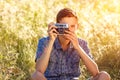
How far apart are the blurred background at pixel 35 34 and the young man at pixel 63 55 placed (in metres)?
1.35

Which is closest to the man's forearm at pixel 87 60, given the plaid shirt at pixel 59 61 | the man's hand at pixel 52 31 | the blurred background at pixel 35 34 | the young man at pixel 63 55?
the young man at pixel 63 55

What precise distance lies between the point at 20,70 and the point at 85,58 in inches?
67.5

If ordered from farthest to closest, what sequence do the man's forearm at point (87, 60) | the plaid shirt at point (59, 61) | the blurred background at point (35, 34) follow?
1. the blurred background at point (35, 34)
2. the plaid shirt at point (59, 61)
3. the man's forearm at point (87, 60)

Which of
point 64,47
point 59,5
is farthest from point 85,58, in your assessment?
point 59,5

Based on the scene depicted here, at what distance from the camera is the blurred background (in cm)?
606

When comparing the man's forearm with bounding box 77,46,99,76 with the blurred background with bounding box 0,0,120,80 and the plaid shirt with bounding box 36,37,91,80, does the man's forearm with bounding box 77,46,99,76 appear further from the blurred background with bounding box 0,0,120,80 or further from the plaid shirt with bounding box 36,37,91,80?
the blurred background with bounding box 0,0,120,80

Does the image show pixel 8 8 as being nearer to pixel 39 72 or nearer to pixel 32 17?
pixel 32 17

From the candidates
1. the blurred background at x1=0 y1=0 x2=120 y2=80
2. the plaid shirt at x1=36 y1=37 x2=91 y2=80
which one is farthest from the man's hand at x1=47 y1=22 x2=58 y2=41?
the blurred background at x1=0 y1=0 x2=120 y2=80

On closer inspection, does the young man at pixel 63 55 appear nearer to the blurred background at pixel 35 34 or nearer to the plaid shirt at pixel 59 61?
the plaid shirt at pixel 59 61

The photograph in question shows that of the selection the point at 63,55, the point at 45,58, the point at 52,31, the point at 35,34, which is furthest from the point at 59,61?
the point at 35,34

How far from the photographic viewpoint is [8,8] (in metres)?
6.73

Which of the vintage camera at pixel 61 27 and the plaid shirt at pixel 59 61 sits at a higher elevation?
the vintage camera at pixel 61 27

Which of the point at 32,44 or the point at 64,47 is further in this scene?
the point at 32,44

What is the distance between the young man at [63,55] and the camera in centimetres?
440
